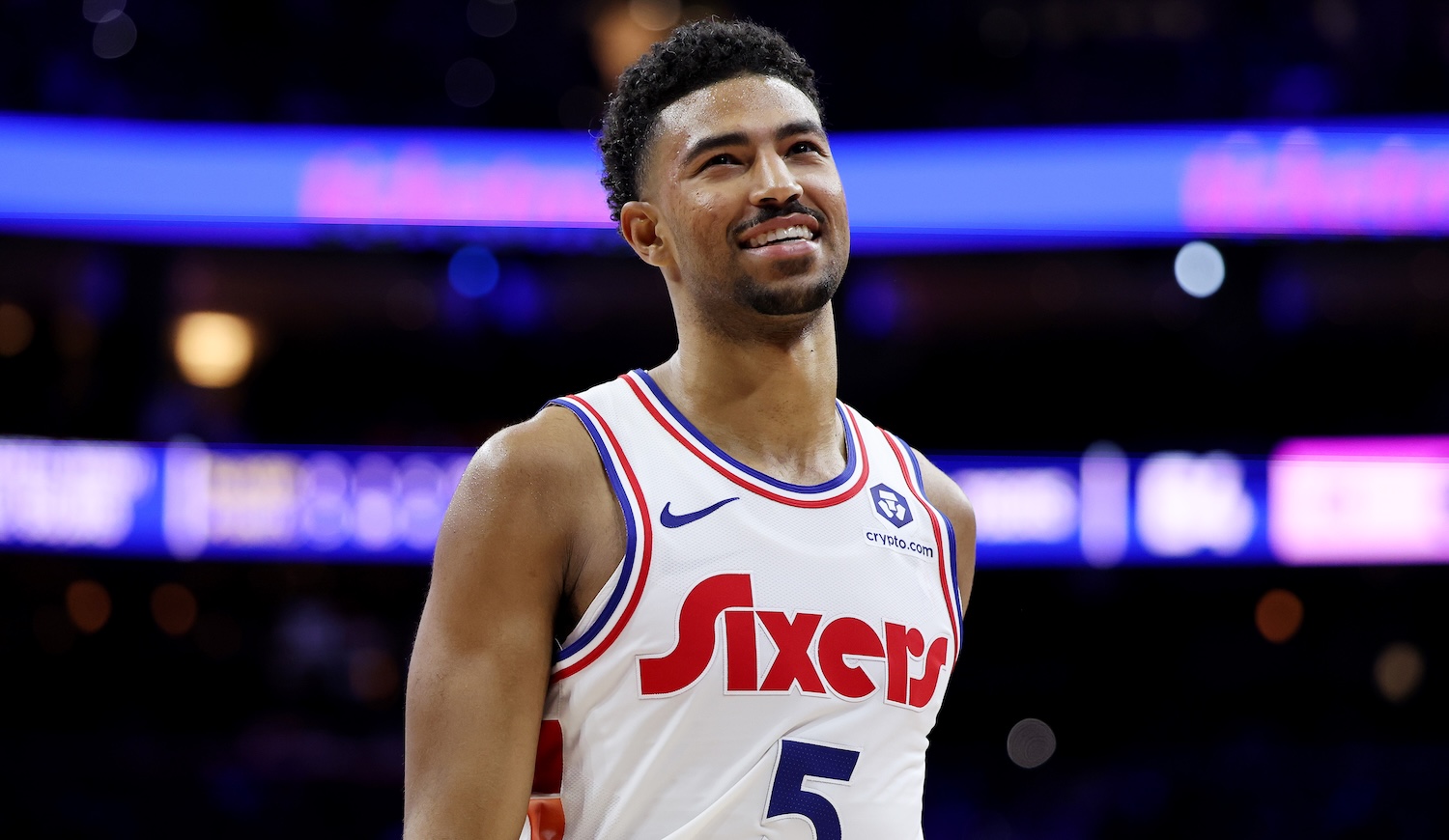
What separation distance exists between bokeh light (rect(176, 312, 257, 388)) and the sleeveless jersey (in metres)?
10.4

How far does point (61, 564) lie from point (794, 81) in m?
11.2

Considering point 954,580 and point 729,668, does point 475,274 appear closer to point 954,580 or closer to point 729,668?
point 954,580

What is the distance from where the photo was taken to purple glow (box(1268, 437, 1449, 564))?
10.5 m

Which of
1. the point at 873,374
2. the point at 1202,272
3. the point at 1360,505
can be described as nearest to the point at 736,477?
the point at 1360,505

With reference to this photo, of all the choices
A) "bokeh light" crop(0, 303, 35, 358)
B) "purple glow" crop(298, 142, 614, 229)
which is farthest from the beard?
"bokeh light" crop(0, 303, 35, 358)

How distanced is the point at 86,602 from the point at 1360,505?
998 centimetres

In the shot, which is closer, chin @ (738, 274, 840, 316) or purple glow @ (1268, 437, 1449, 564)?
chin @ (738, 274, 840, 316)

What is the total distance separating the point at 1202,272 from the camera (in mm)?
12078

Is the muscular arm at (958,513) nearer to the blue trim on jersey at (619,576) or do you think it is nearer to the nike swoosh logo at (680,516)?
the nike swoosh logo at (680,516)

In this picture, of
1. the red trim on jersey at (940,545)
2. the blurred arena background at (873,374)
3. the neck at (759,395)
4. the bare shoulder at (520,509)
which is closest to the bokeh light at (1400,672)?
the blurred arena background at (873,374)

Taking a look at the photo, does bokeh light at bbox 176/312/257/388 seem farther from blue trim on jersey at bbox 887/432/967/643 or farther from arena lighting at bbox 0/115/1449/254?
blue trim on jersey at bbox 887/432/967/643

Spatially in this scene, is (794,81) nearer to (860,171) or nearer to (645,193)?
(645,193)

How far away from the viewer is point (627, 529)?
2.01m

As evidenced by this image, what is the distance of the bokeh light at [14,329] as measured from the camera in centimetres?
1205
